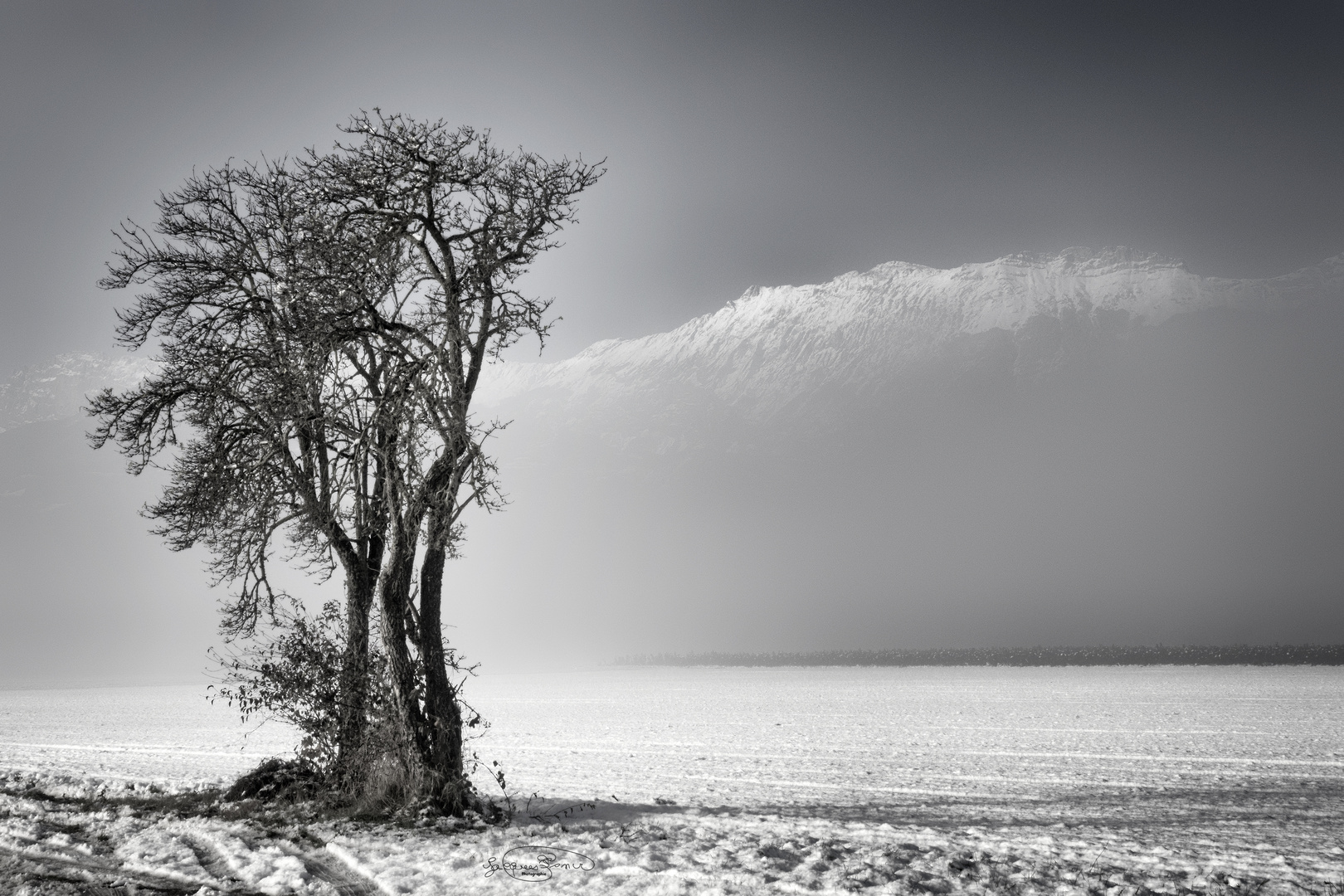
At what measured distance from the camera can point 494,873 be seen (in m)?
7.39

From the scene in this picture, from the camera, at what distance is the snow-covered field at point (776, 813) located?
7.23 m

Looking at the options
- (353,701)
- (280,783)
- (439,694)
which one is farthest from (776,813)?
(280,783)

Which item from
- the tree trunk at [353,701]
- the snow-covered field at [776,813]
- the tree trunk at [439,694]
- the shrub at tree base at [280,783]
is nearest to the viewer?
the snow-covered field at [776,813]

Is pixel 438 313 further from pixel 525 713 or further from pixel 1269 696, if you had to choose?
pixel 1269 696

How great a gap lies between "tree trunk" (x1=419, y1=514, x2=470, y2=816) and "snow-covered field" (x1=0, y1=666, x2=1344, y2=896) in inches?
26.7

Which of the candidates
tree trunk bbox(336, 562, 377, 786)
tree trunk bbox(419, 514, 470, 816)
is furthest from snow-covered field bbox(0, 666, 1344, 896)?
tree trunk bbox(336, 562, 377, 786)

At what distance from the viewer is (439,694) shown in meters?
10.2

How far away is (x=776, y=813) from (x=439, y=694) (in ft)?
14.5

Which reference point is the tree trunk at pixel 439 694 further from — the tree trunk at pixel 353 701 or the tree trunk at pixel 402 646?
the tree trunk at pixel 353 701

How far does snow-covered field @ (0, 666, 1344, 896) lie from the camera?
7.23 m

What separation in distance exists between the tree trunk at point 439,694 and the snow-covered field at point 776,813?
2.23 ft

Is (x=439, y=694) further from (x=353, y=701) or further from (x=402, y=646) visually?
(x=353, y=701)

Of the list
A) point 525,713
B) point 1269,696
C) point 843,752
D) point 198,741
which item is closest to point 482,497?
point 843,752

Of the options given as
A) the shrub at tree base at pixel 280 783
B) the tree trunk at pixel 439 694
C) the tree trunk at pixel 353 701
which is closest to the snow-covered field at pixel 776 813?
the tree trunk at pixel 439 694
